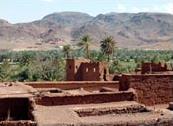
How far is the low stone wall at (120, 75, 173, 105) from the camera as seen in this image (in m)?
21.8

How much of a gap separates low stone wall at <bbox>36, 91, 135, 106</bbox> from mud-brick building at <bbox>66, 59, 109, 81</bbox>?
12.6 m

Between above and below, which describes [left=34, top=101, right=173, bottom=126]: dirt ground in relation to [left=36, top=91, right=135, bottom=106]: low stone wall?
below

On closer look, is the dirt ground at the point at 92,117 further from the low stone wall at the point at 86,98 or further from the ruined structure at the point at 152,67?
the ruined structure at the point at 152,67

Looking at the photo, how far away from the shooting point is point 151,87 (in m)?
22.2

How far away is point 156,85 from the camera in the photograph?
22312 millimetres

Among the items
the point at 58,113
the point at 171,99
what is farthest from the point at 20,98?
the point at 171,99

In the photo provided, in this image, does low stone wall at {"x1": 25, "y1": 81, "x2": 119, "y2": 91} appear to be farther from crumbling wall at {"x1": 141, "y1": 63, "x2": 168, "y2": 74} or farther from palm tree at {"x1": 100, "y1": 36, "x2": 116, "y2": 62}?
palm tree at {"x1": 100, "y1": 36, "x2": 116, "y2": 62}

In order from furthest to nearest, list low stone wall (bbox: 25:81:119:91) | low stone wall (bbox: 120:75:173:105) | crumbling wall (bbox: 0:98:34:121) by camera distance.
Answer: low stone wall (bbox: 25:81:119:91), low stone wall (bbox: 120:75:173:105), crumbling wall (bbox: 0:98:34:121)

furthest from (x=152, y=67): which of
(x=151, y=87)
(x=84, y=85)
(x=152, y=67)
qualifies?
(x=151, y=87)

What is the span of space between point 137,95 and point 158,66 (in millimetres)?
8170

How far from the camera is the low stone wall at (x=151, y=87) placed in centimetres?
2184

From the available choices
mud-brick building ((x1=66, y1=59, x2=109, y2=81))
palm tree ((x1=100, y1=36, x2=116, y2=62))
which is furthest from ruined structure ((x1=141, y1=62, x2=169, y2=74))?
palm tree ((x1=100, y1=36, x2=116, y2=62))

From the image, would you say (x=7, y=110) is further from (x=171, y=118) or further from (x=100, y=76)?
(x=100, y=76)

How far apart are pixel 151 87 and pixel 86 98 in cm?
433
